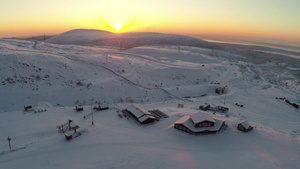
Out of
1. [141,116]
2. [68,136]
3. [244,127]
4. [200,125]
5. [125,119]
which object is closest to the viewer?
[68,136]

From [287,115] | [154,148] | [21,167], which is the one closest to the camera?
[21,167]

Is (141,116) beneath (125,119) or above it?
above

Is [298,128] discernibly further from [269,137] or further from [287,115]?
[269,137]

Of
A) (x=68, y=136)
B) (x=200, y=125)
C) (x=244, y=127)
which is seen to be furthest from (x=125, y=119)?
(x=244, y=127)

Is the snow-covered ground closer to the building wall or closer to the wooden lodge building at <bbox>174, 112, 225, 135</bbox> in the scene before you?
the wooden lodge building at <bbox>174, 112, 225, 135</bbox>

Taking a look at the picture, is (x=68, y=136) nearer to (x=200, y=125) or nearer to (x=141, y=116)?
(x=141, y=116)

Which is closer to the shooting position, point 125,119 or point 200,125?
point 200,125

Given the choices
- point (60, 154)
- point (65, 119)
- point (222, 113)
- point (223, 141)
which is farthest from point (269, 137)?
point (65, 119)

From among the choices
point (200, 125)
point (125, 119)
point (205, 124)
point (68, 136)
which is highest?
point (205, 124)
